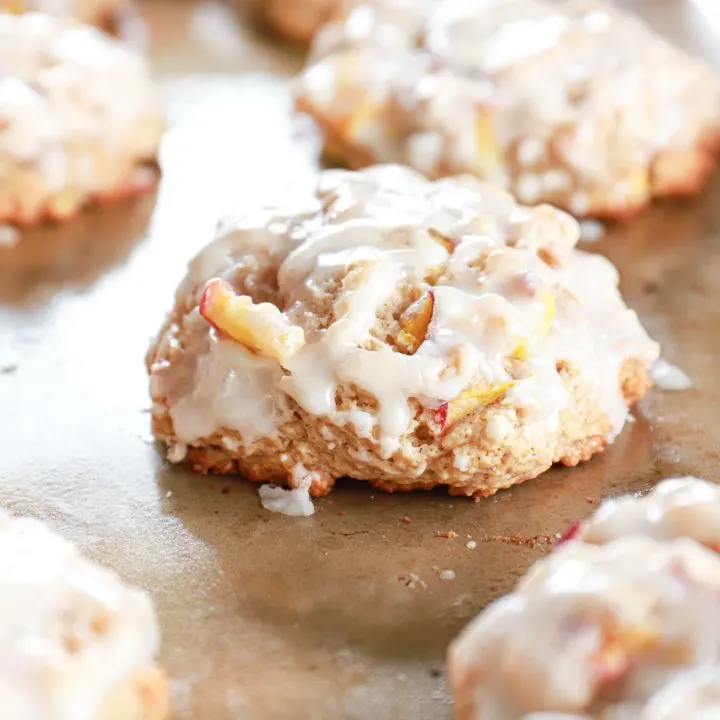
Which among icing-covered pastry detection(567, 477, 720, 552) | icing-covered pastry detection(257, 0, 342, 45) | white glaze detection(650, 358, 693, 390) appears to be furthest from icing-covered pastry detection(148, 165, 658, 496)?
icing-covered pastry detection(257, 0, 342, 45)

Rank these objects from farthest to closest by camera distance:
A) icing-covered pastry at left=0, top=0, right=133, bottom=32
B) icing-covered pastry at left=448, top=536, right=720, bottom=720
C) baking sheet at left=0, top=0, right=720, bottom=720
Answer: icing-covered pastry at left=0, top=0, right=133, bottom=32 < baking sheet at left=0, top=0, right=720, bottom=720 < icing-covered pastry at left=448, top=536, right=720, bottom=720

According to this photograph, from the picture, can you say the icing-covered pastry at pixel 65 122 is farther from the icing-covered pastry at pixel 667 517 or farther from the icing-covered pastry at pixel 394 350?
the icing-covered pastry at pixel 667 517

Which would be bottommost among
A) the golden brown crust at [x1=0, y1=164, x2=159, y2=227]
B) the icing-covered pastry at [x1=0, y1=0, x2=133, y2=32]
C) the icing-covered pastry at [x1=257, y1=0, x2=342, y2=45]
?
the golden brown crust at [x1=0, y1=164, x2=159, y2=227]

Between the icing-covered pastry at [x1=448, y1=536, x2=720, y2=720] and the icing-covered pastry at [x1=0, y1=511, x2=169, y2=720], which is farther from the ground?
the icing-covered pastry at [x1=448, y1=536, x2=720, y2=720]

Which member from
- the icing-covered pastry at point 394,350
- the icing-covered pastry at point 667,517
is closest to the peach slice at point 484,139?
the icing-covered pastry at point 394,350

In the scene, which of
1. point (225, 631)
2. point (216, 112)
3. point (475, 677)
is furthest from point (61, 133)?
point (475, 677)

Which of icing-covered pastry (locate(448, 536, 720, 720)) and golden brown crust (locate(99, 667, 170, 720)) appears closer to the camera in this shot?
icing-covered pastry (locate(448, 536, 720, 720))

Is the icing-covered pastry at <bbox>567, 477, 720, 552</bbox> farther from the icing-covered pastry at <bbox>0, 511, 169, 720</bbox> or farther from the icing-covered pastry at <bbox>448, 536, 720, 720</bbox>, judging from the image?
the icing-covered pastry at <bbox>0, 511, 169, 720</bbox>
